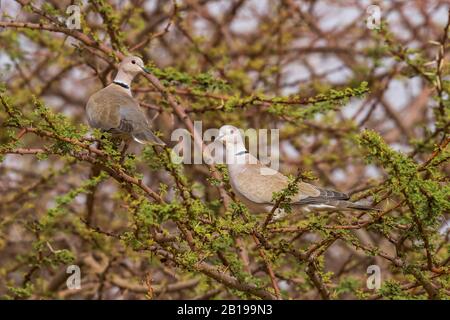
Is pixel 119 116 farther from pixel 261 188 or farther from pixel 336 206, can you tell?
pixel 336 206

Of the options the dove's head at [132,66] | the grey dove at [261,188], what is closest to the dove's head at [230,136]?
the grey dove at [261,188]

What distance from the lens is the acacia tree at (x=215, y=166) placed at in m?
3.30

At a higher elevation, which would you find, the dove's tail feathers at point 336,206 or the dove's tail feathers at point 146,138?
the dove's tail feathers at point 146,138

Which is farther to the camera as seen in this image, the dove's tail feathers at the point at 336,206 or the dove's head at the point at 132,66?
the dove's head at the point at 132,66

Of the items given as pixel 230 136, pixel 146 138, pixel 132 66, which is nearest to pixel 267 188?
pixel 230 136

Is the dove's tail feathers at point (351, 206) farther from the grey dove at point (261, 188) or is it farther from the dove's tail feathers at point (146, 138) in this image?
the dove's tail feathers at point (146, 138)

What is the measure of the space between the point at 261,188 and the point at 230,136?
2.00 feet

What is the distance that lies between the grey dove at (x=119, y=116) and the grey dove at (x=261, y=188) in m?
0.65

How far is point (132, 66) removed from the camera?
14.4 feet

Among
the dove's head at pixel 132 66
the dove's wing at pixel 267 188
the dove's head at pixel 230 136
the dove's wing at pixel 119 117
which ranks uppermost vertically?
the dove's head at pixel 132 66

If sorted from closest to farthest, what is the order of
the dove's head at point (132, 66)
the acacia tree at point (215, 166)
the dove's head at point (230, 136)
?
the acacia tree at point (215, 166), the dove's head at point (132, 66), the dove's head at point (230, 136)
